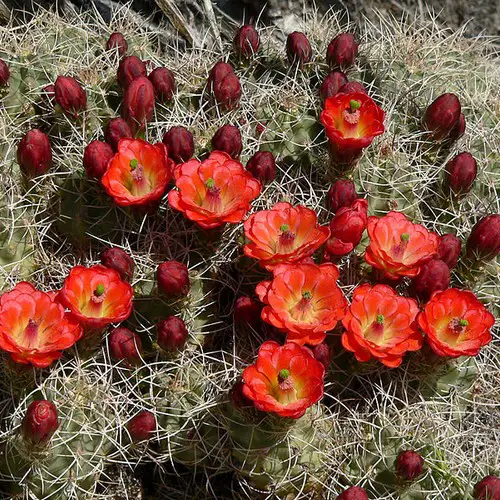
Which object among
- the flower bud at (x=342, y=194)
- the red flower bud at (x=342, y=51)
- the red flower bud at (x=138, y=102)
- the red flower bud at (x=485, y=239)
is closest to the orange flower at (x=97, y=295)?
the red flower bud at (x=138, y=102)

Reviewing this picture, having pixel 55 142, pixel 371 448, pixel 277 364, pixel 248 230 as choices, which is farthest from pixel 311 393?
pixel 55 142

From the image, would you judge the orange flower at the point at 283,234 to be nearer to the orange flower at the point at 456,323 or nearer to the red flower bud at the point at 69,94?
the orange flower at the point at 456,323

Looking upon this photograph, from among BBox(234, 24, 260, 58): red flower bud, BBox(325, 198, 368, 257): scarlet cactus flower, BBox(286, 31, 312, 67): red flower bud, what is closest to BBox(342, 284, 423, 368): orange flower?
BBox(325, 198, 368, 257): scarlet cactus flower

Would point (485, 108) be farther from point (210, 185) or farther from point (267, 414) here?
point (267, 414)

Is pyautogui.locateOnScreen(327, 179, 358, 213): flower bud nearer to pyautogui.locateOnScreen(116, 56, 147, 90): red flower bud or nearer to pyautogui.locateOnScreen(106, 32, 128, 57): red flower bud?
pyautogui.locateOnScreen(116, 56, 147, 90): red flower bud

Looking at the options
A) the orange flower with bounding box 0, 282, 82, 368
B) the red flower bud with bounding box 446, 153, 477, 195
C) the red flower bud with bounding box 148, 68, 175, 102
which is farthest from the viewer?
the red flower bud with bounding box 148, 68, 175, 102

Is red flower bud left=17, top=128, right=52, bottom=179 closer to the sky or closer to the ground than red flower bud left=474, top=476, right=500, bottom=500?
closer to the sky
